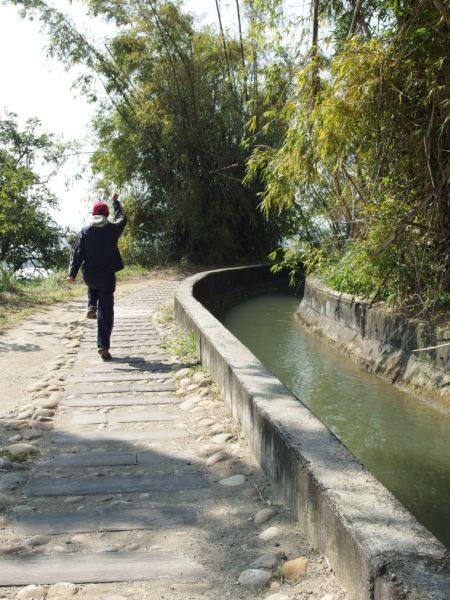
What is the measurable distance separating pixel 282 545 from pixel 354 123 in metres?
4.77

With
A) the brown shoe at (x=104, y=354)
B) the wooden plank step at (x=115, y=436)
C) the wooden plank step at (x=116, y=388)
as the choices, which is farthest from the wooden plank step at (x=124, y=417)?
the brown shoe at (x=104, y=354)

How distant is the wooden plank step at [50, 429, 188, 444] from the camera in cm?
406

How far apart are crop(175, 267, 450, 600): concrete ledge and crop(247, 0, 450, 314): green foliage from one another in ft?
10.2

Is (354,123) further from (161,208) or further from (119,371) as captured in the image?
(161,208)

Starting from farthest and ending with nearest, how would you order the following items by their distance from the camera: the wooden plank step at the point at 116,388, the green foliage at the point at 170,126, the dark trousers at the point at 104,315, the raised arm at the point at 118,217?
1. the green foliage at the point at 170,126
2. the raised arm at the point at 118,217
3. the dark trousers at the point at 104,315
4. the wooden plank step at the point at 116,388

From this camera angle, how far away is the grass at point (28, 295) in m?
9.78

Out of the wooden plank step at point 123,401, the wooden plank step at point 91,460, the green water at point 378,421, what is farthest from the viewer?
Result: the wooden plank step at point 123,401

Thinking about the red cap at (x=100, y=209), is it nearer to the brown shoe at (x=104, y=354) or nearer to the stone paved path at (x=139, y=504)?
the brown shoe at (x=104, y=354)

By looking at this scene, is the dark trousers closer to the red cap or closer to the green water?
the red cap

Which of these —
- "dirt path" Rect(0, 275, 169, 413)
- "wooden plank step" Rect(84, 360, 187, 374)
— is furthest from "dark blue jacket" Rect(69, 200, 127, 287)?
"dirt path" Rect(0, 275, 169, 413)

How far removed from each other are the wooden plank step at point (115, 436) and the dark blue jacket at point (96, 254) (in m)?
2.55

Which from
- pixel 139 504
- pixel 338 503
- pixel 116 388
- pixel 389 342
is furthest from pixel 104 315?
pixel 338 503

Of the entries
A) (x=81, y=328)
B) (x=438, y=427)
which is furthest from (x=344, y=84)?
(x=81, y=328)

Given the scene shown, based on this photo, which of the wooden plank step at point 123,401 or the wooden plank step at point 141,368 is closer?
the wooden plank step at point 123,401
